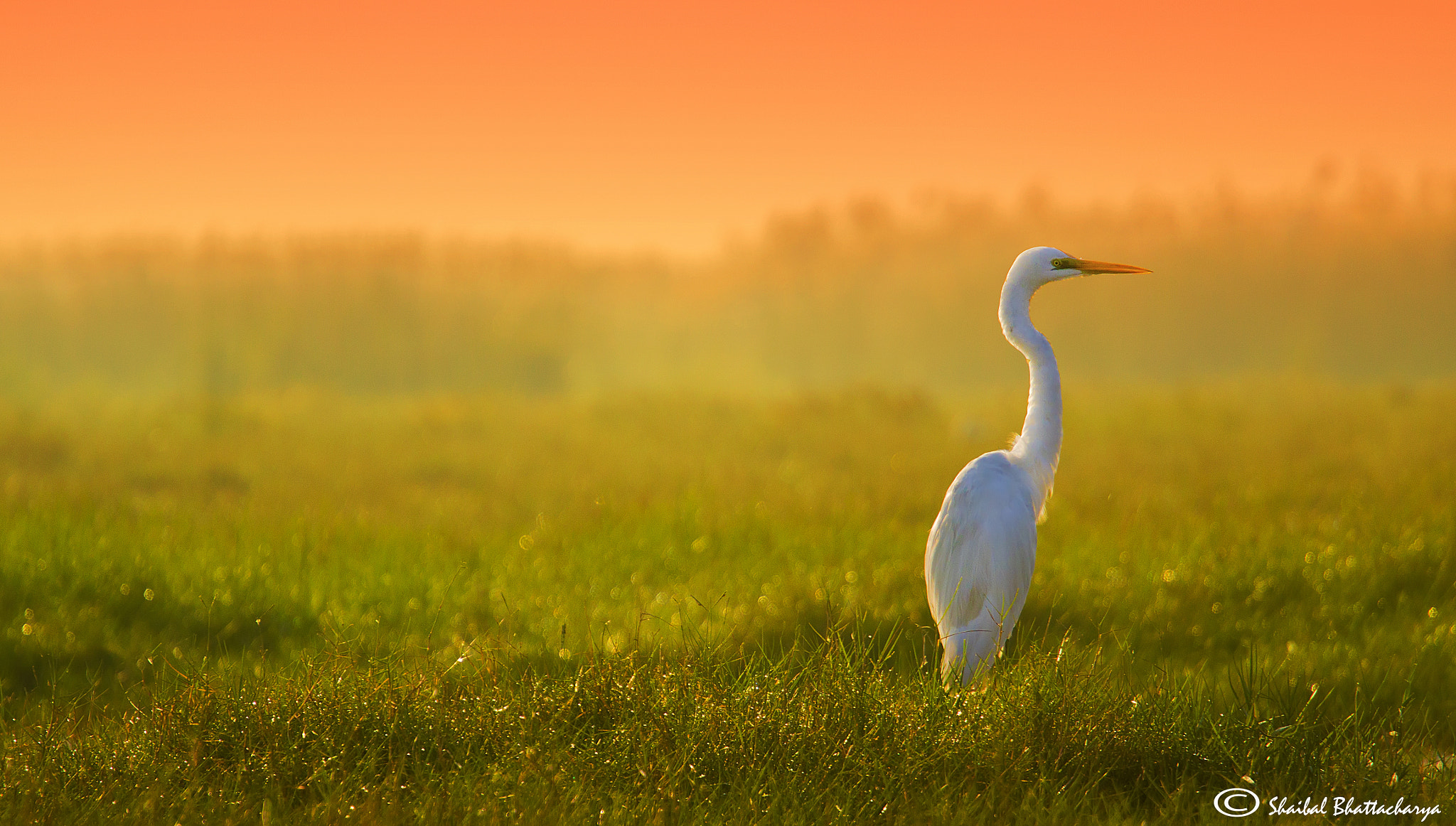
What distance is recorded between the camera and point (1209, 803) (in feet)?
11.9

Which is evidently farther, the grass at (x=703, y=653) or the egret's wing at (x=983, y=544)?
the egret's wing at (x=983, y=544)

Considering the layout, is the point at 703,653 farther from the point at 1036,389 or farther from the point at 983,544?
the point at 1036,389

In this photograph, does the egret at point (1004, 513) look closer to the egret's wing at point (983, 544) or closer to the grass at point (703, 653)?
the egret's wing at point (983, 544)

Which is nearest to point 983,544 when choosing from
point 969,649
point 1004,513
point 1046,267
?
point 1004,513

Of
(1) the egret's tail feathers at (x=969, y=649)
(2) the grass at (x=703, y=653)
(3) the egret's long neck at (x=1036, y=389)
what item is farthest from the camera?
(3) the egret's long neck at (x=1036, y=389)

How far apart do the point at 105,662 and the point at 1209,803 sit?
619cm

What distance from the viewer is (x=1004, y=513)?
527 cm

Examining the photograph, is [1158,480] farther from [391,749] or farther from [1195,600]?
[391,749]

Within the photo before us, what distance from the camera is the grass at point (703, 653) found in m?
3.64

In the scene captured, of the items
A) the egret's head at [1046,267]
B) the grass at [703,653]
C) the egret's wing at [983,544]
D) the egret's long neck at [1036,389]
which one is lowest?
the grass at [703,653]

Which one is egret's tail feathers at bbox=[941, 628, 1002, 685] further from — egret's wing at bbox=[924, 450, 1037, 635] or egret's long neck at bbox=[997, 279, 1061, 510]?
egret's long neck at bbox=[997, 279, 1061, 510]

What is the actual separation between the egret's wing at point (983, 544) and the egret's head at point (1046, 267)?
103 cm

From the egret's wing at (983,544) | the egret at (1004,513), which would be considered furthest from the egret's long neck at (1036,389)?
the egret's wing at (983,544)

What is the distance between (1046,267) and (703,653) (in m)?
2.84
